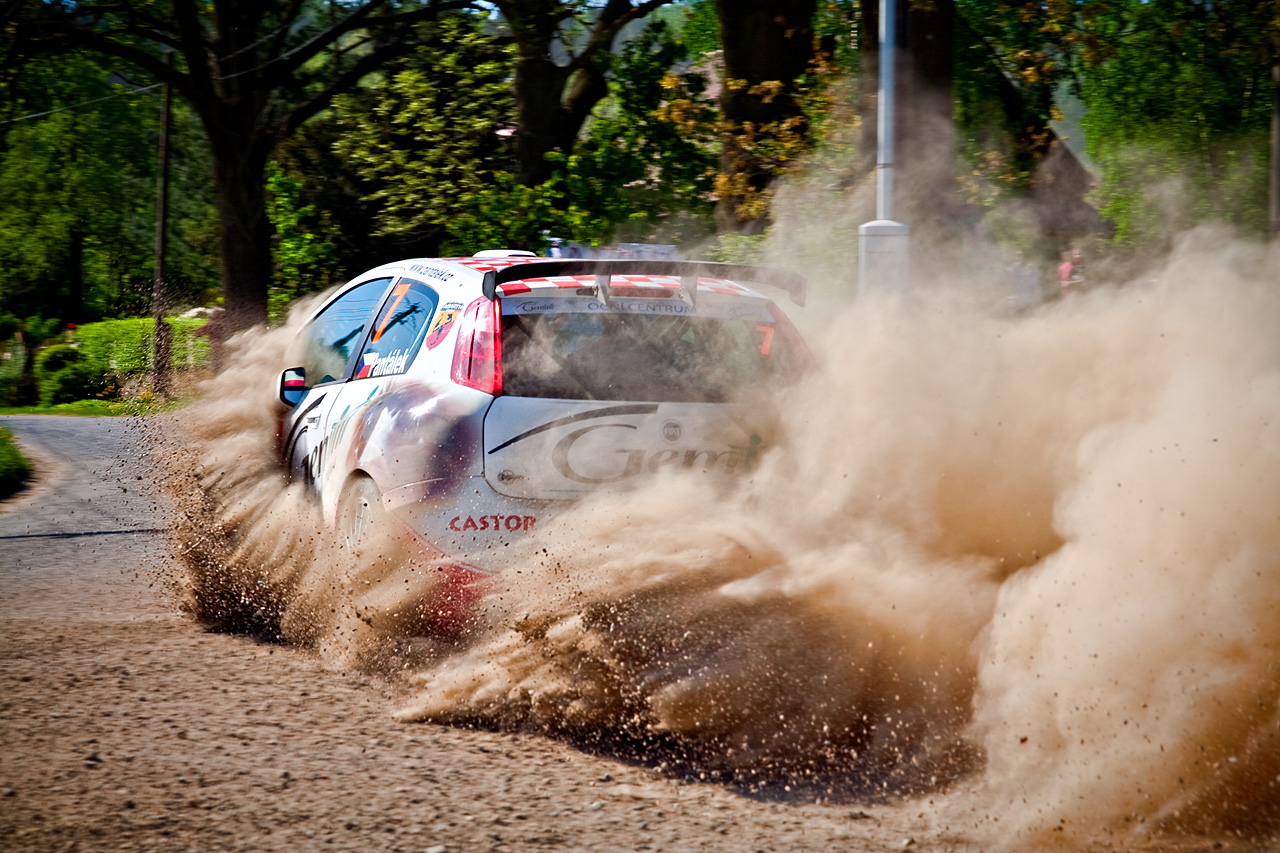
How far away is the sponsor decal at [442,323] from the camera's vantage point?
17.9 ft

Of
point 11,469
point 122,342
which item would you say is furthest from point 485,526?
point 122,342

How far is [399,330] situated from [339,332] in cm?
118

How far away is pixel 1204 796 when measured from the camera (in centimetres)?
362

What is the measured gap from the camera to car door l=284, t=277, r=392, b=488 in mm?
6483

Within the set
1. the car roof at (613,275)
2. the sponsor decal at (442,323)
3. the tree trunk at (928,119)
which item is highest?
the tree trunk at (928,119)

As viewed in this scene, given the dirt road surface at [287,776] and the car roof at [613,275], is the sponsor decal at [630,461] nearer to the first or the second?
the car roof at [613,275]

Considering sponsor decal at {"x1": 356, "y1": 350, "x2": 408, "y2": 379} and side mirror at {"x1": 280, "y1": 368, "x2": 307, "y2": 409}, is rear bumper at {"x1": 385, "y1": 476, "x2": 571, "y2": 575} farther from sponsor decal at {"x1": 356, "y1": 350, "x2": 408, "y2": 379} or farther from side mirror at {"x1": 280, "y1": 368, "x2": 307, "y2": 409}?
side mirror at {"x1": 280, "y1": 368, "x2": 307, "y2": 409}

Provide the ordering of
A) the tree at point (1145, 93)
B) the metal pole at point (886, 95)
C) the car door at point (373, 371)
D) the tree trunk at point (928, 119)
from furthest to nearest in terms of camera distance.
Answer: the tree at point (1145, 93)
the tree trunk at point (928, 119)
the metal pole at point (886, 95)
the car door at point (373, 371)

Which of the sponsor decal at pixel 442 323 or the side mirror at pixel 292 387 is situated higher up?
the sponsor decal at pixel 442 323

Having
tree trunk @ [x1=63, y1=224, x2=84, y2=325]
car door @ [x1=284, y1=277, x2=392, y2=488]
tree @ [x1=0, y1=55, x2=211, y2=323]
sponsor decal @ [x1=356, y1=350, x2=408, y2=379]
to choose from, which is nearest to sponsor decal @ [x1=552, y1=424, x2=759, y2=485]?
sponsor decal @ [x1=356, y1=350, x2=408, y2=379]

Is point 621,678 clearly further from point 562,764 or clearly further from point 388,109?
point 388,109

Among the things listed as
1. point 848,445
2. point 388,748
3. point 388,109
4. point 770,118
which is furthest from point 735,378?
point 388,109

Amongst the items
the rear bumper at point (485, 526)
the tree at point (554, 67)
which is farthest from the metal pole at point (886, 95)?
the tree at point (554, 67)

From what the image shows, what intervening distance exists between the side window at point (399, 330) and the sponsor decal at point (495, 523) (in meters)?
1.00
